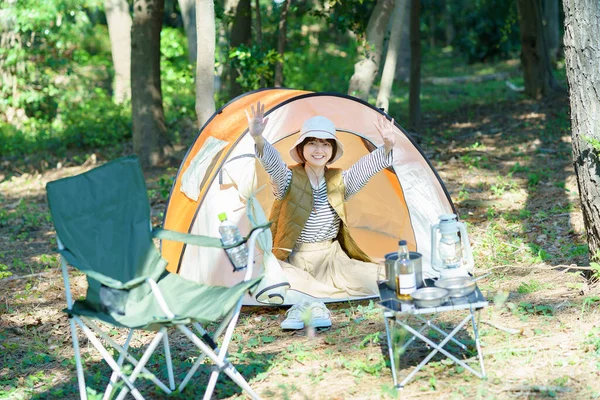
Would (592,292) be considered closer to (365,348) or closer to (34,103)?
(365,348)

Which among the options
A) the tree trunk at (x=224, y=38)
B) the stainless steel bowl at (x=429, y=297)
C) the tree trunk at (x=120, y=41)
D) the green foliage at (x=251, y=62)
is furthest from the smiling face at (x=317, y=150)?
the tree trunk at (x=120, y=41)

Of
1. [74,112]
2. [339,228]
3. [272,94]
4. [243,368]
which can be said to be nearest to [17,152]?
[74,112]

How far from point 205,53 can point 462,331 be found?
331 centimetres

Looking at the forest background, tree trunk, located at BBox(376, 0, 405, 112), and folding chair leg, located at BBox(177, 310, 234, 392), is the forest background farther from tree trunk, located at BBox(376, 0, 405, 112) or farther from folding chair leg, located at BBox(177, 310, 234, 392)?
folding chair leg, located at BBox(177, 310, 234, 392)

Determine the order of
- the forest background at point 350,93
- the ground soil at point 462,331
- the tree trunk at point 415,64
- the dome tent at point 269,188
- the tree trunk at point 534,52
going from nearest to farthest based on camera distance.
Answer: the ground soil at point 462,331
the forest background at point 350,93
the dome tent at point 269,188
the tree trunk at point 415,64
the tree trunk at point 534,52

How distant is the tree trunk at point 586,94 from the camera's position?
431cm

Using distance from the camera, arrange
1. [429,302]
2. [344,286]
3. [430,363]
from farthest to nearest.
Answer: [344,286]
[430,363]
[429,302]

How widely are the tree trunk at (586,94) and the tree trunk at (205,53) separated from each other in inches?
115

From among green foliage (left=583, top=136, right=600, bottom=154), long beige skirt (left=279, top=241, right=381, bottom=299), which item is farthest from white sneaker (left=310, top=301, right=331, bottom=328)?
green foliage (left=583, top=136, right=600, bottom=154)

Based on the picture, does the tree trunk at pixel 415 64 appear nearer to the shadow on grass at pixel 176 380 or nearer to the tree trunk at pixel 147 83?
the tree trunk at pixel 147 83

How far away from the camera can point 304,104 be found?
5.43 m

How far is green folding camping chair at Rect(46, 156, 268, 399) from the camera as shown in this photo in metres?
3.24

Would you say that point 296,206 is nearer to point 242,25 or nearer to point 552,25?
point 242,25

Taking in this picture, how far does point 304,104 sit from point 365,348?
205 centimetres
